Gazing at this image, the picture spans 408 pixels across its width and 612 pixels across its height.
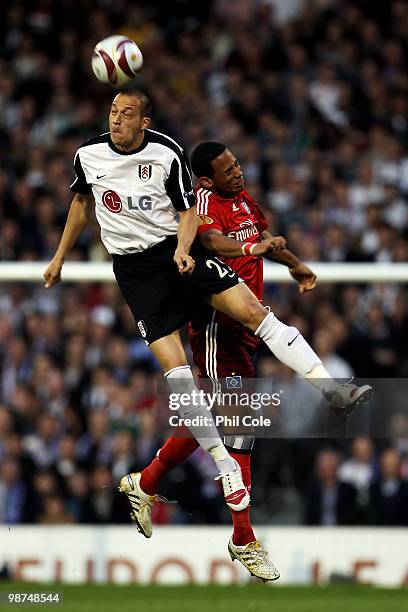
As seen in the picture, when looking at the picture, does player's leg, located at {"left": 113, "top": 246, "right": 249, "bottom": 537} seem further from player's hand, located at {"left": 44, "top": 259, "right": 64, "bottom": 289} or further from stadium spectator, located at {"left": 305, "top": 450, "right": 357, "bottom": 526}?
stadium spectator, located at {"left": 305, "top": 450, "right": 357, "bottom": 526}

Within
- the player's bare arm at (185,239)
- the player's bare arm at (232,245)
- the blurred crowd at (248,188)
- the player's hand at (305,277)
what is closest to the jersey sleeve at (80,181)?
the player's bare arm at (185,239)

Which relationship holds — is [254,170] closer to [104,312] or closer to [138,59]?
[104,312]

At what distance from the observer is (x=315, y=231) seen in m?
12.7

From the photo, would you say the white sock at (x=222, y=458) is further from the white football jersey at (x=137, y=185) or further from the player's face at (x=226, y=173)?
the player's face at (x=226, y=173)

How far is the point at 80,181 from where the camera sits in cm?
773

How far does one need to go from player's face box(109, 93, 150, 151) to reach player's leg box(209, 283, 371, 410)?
0.96 meters

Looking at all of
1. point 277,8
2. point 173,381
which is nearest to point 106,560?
point 173,381

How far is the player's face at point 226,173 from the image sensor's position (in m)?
7.74

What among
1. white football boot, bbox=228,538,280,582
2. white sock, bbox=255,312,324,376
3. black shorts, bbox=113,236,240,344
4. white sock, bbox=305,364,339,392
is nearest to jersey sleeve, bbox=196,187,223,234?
black shorts, bbox=113,236,240,344

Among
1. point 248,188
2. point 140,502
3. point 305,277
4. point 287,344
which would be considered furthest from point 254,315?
point 248,188

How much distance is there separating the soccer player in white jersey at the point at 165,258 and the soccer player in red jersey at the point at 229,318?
0.08m

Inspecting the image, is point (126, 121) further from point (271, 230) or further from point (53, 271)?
point (271, 230)

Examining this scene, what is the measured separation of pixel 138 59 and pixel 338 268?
10.9ft

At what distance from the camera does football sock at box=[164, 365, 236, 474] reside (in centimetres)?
761
